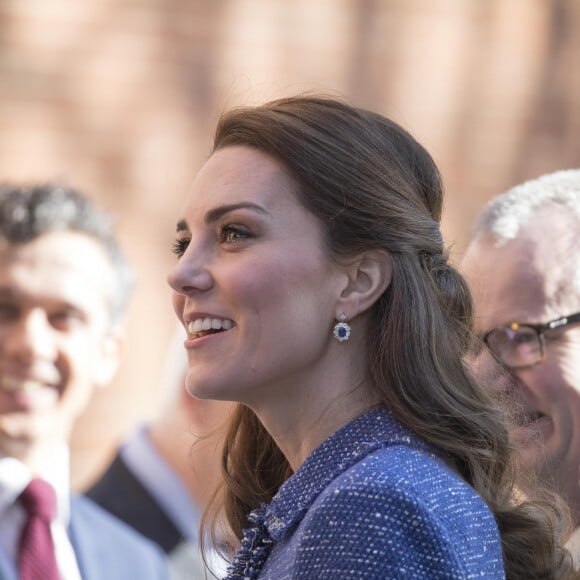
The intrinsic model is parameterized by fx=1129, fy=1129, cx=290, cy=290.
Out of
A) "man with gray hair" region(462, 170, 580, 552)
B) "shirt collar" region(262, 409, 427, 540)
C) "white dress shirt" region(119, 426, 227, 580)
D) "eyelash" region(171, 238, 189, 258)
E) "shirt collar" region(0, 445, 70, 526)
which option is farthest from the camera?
"white dress shirt" region(119, 426, 227, 580)

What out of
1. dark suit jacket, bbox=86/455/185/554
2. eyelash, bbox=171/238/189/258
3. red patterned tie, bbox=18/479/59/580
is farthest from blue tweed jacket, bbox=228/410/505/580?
dark suit jacket, bbox=86/455/185/554

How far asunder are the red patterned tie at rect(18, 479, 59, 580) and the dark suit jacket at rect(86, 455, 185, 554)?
0.24 m

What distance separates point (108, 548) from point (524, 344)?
1.24m

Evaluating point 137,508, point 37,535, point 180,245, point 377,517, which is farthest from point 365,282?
point 137,508

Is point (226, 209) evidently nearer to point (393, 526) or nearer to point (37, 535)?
point (393, 526)

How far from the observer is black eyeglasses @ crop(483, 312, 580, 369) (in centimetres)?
216

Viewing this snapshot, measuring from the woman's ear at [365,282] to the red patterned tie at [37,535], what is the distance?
1.32 metres

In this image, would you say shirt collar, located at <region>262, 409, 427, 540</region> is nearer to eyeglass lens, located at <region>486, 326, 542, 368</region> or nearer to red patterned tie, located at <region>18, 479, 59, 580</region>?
eyeglass lens, located at <region>486, 326, 542, 368</region>

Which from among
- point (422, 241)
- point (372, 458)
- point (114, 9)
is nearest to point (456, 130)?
point (114, 9)

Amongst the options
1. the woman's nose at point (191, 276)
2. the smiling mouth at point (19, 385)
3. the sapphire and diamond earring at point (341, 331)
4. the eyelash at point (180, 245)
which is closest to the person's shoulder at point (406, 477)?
the sapphire and diamond earring at point (341, 331)

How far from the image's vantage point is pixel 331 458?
1.53 metres

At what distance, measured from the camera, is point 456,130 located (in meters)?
3.61

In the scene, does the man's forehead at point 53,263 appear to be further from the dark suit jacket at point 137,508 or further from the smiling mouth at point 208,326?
the smiling mouth at point 208,326

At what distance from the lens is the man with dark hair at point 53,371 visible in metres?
2.72
